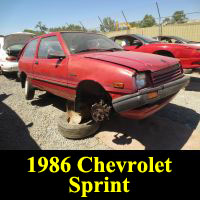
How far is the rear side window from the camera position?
4481 millimetres

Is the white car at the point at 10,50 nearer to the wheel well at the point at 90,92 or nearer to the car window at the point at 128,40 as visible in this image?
the car window at the point at 128,40

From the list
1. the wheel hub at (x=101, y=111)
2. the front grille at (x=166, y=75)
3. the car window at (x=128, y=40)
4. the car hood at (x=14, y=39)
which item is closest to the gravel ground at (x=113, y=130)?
the wheel hub at (x=101, y=111)

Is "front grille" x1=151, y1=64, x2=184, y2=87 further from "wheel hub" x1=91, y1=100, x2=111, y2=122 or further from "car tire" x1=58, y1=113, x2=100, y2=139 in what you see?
"car tire" x1=58, y1=113, x2=100, y2=139

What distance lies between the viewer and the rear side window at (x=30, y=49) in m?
4.48

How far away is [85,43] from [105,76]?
1234 millimetres

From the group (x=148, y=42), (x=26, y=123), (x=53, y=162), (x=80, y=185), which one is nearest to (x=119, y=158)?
(x=80, y=185)

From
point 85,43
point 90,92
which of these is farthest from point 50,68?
point 90,92

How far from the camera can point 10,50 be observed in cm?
700

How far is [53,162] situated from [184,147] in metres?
1.86

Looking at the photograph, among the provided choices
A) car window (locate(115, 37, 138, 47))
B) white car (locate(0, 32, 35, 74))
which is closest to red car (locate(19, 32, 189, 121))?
car window (locate(115, 37, 138, 47))

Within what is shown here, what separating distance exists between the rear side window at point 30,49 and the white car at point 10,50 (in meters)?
2.36

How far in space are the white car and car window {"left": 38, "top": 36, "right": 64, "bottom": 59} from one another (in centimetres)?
346

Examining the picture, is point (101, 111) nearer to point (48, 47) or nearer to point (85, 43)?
point (85, 43)

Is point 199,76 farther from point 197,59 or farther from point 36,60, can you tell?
point 36,60
